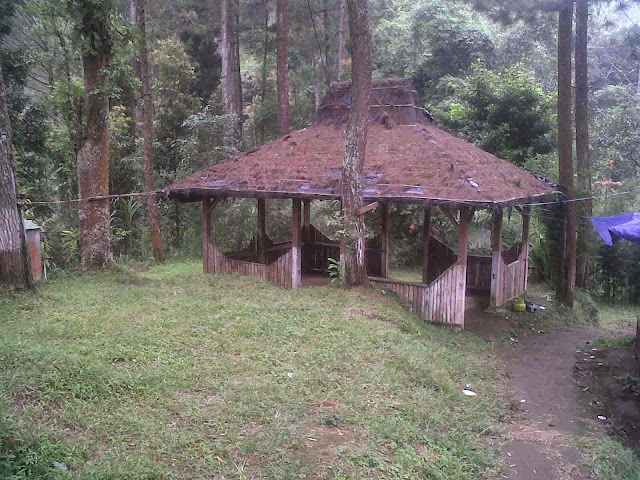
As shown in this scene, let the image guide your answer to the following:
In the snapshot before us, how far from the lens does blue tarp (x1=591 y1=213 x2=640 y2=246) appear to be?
12.0 m

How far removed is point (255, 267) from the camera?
12008mm

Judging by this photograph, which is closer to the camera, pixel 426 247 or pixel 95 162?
pixel 95 162

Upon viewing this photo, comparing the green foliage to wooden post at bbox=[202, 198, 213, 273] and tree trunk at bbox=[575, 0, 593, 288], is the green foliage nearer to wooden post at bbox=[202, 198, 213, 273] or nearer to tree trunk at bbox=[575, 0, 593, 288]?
tree trunk at bbox=[575, 0, 593, 288]

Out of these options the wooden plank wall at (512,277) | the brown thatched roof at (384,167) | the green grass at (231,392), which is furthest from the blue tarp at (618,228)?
the green grass at (231,392)

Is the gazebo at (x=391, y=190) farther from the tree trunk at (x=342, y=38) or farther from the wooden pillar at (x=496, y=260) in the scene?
the tree trunk at (x=342, y=38)

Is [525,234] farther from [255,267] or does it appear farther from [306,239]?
[255,267]

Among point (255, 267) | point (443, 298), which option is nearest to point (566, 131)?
point (443, 298)

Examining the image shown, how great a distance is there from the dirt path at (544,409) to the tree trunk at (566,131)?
235 centimetres

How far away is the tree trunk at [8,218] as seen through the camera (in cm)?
741

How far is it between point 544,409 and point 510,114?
434 inches

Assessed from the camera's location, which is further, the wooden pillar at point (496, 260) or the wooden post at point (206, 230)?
the wooden post at point (206, 230)

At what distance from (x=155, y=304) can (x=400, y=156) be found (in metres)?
5.66

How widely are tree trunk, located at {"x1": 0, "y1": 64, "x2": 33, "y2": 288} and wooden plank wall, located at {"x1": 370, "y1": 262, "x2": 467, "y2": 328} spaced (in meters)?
6.52

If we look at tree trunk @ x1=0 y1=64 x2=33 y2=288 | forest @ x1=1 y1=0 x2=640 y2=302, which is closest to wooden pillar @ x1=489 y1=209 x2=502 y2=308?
forest @ x1=1 y1=0 x2=640 y2=302
